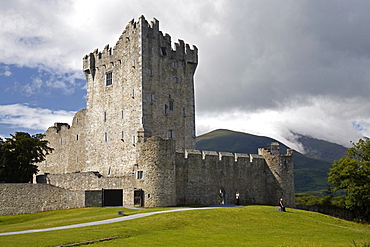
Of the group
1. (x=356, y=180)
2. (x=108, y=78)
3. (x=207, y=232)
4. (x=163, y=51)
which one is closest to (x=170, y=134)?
(x=163, y=51)

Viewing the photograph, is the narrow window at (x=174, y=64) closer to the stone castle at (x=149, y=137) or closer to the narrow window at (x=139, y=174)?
the stone castle at (x=149, y=137)

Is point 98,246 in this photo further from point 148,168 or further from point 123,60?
point 123,60

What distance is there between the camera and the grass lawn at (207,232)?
22.5 metres

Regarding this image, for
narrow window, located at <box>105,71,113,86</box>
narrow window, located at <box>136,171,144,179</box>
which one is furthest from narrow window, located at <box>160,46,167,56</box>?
narrow window, located at <box>136,171,144,179</box>

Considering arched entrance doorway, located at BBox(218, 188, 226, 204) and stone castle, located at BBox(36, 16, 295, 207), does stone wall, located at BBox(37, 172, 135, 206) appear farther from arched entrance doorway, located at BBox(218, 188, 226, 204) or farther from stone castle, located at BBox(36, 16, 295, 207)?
arched entrance doorway, located at BBox(218, 188, 226, 204)

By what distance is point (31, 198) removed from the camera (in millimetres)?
45438

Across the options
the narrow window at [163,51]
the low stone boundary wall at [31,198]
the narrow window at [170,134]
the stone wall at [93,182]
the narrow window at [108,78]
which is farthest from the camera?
the narrow window at [108,78]

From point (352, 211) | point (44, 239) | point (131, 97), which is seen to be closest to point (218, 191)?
point (131, 97)

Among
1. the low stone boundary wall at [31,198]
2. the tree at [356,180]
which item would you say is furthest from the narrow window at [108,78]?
the tree at [356,180]

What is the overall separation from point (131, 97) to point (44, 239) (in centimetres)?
3047

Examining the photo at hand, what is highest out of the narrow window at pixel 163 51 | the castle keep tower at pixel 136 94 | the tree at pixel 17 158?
the narrow window at pixel 163 51

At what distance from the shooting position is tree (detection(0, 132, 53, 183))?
5088 cm

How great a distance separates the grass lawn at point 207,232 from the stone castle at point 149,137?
8.45 metres

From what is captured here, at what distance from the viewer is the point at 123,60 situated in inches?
2104
